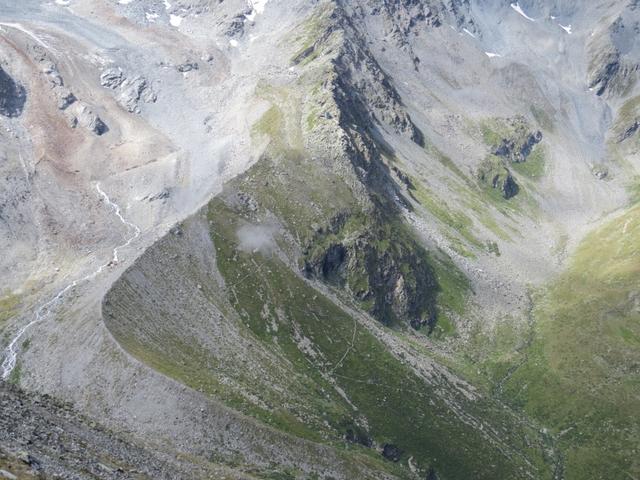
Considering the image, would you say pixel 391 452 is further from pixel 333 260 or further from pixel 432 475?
pixel 333 260

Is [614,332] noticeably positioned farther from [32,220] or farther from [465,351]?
[32,220]

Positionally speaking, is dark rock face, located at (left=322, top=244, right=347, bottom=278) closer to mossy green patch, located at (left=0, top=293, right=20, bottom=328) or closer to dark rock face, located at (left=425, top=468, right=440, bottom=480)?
dark rock face, located at (left=425, top=468, right=440, bottom=480)

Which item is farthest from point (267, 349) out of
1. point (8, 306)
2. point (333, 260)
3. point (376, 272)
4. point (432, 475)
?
point (8, 306)

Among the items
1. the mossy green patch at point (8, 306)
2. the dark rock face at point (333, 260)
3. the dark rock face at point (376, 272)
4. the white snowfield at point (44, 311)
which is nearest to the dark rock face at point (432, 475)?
the dark rock face at point (376, 272)

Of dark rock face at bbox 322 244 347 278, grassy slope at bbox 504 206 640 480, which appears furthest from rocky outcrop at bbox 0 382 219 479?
grassy slope at bbox 504 206 640 480

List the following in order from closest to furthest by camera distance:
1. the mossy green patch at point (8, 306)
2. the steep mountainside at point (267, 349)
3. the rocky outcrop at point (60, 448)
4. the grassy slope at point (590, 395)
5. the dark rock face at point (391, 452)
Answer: the rocky outcrop at point (60, 448) → the steep mountainside at point (267, 349) → the mossy green patch at point (8, 306) → the dark rock face at point (391, 452) → the grassy slope at point (590, 395)

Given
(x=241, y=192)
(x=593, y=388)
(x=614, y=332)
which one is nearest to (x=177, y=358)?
(x=241, y=192)

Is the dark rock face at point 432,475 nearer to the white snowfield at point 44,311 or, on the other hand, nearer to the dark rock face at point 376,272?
the dark rock face at point 376,272

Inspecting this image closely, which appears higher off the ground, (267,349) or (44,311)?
(267,349)
